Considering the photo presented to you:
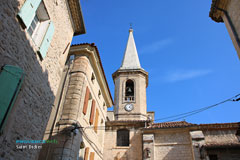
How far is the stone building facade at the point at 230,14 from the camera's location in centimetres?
682

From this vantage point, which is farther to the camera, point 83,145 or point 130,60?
point 130,60

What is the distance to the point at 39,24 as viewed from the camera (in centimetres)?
600

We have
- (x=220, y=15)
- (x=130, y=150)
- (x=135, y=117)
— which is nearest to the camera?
(x=220, y=15)

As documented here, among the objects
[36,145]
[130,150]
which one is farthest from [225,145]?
[36,145]

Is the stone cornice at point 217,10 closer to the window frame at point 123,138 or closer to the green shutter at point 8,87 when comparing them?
the green shutter at point 8,87

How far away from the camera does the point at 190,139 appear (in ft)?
47.4

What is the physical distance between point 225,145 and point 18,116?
13059 mm

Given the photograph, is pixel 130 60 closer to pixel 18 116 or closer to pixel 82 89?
pixel 82 89

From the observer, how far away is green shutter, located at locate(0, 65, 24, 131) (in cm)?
404

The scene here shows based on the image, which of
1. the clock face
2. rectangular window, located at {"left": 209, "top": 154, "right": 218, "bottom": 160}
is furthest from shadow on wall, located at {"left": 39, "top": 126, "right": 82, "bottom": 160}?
the clock face

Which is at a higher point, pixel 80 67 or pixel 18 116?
pixel 80 67

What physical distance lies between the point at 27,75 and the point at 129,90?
17.7m

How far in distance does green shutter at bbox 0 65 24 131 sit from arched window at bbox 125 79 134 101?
701 inches

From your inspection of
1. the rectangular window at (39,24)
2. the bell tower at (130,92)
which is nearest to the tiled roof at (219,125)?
the bell tower at (130,92)
